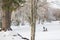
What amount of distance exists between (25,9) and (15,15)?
2957mm

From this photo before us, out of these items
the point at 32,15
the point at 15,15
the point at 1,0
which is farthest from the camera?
the point at 15,15

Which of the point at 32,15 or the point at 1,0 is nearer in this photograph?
the point at 32,15

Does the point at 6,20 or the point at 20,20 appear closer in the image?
the point at 6,20

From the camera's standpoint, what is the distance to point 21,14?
26.1m

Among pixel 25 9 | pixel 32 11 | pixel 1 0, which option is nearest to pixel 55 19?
pixel 25 9

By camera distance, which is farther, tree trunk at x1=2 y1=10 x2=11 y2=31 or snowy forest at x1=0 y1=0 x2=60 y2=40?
tree trunk at x1=2 y1=10 x2=11 y2=31

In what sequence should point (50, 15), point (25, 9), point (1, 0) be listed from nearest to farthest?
point (1, 0) → point (25, 9) → point (50, 15)

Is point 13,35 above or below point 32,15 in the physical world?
below

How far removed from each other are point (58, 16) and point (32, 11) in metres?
27.1

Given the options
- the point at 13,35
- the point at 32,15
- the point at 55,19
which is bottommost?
the point at 55,19

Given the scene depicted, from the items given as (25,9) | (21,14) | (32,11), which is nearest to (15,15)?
(21,14)

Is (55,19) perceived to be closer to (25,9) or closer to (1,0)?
(25,9)

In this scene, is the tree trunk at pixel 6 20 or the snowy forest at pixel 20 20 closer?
the snowy forest at pixel 20 20

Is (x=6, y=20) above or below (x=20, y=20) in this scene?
above
